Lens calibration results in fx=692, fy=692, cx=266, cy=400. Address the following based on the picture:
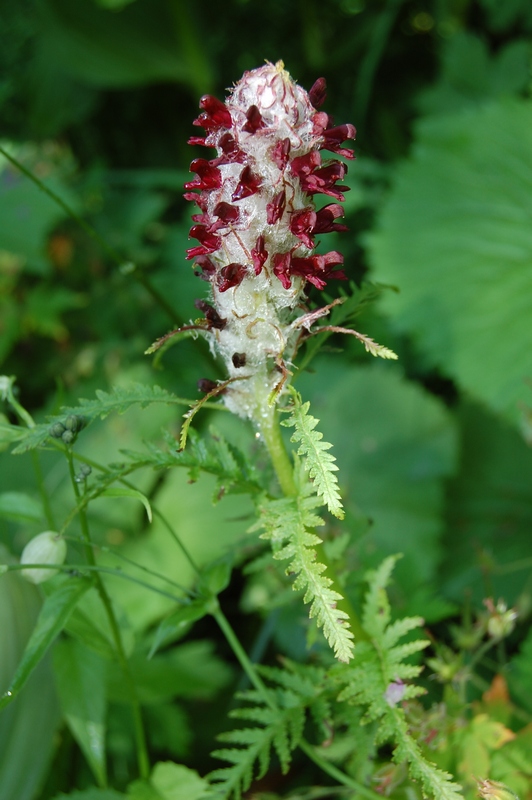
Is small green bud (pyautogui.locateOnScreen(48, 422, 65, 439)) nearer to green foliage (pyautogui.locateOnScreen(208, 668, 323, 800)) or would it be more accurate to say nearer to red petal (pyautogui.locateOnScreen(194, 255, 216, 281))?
red petal (pyautogui.locateOnScreen(194, 255, 216, 281))

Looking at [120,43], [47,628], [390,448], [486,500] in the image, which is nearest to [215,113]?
[47,628]

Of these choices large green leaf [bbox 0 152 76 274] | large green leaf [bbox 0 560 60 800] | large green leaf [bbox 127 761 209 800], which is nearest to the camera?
large green leaf [bbox 127 761 209 800]

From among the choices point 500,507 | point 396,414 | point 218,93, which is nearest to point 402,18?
point 218,93

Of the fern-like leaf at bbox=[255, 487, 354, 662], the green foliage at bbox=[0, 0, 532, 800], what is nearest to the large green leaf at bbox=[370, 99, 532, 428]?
the green foliage at bbox=[0, 0, 532, 800]

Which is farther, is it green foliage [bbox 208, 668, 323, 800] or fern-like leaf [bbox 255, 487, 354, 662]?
green foliage [bbox 208, 668, 323, 800]

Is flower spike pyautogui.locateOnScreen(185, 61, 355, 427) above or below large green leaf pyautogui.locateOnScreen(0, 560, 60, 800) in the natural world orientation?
above

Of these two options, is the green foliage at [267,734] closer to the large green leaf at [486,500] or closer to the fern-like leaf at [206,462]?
the fern-like leaf at [206,462]

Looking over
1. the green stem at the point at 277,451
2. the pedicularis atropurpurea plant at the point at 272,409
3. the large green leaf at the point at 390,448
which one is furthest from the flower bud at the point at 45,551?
the large green leaf at the point at 390,448
